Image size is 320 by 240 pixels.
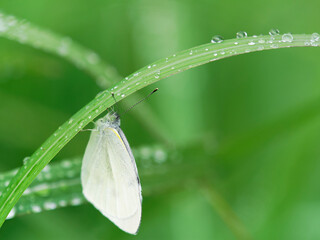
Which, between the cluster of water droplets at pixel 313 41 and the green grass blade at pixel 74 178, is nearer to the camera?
the cluster of water droplets at pixel 313 41

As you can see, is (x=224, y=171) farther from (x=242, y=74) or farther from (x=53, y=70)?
(x=53, y=70)

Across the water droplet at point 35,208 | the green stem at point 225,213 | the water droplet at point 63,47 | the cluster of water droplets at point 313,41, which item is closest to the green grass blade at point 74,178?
the water droplet at point 35,208

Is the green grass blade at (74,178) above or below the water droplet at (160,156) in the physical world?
below

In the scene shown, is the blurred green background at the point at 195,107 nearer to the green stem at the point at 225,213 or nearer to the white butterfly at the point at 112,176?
the green stem at the point at 225,213

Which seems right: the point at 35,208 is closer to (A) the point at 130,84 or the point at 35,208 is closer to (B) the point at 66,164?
(B) the point at 66,164

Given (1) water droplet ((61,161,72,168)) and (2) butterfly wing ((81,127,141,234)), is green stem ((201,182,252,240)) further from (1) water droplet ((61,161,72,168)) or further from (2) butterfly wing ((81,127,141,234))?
(1) water droplet ((61,161,72,168))

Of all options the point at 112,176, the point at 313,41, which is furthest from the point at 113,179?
the point at 313,41

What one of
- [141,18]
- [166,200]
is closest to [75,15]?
[141,18]
